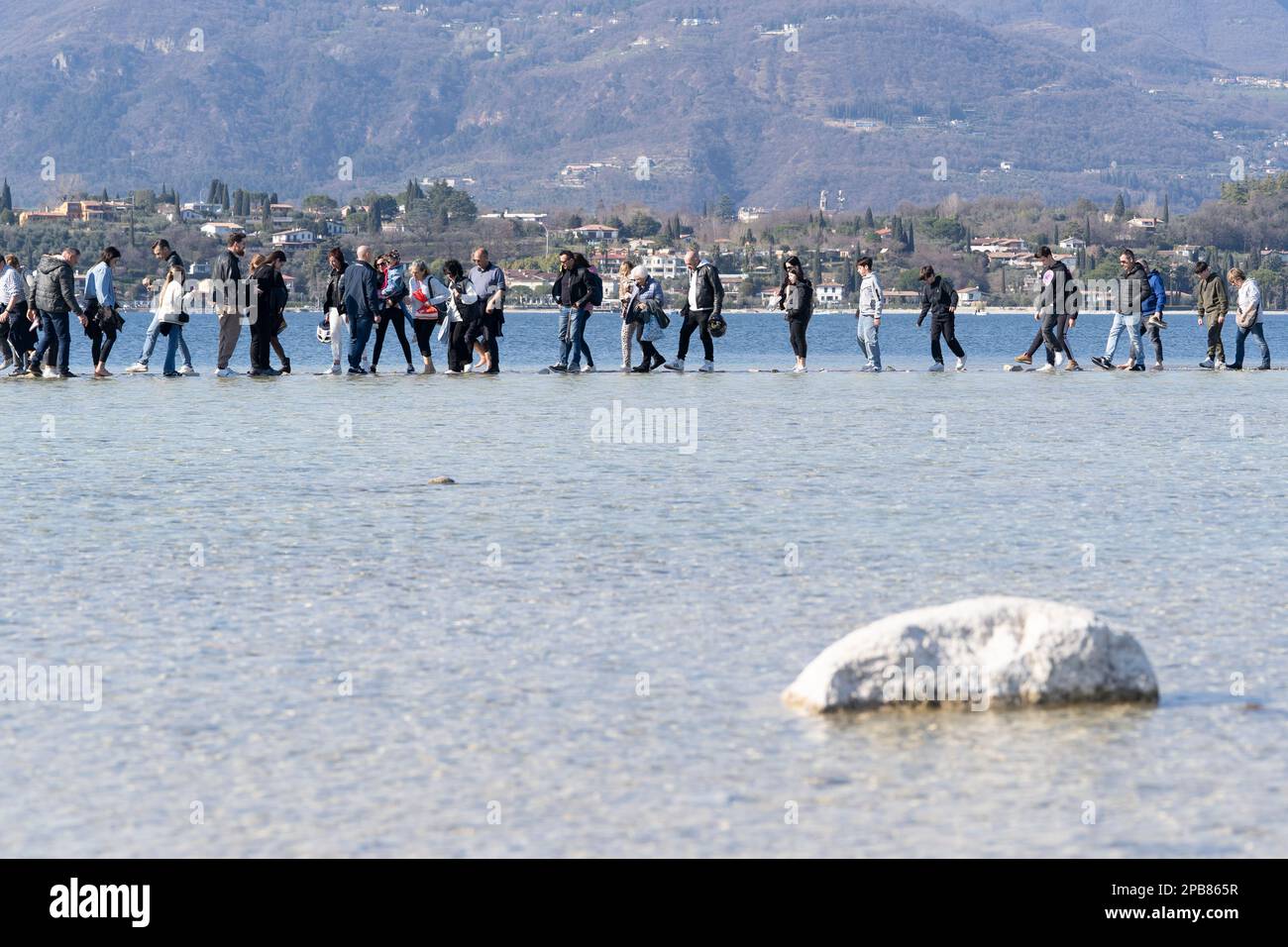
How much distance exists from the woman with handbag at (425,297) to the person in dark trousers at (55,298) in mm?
4812

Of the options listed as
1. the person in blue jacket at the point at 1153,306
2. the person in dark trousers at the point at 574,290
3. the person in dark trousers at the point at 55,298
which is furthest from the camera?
the person in blue jacket at the point at 1153,306

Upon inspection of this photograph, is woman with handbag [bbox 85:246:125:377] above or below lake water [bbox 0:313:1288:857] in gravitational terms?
above

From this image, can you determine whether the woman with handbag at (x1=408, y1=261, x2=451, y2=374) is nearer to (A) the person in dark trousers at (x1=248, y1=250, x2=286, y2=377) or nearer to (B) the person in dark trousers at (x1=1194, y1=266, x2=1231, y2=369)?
(A) the person in dark trousers at (x1=248, y1=250, x2=286, y2=377)

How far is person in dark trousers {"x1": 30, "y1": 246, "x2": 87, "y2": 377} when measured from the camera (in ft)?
91.5

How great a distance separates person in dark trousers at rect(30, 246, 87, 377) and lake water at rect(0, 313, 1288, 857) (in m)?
7.83

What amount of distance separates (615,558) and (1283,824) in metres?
6.08

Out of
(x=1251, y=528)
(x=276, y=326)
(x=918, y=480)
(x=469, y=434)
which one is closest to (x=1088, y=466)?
(x=918, y=480)

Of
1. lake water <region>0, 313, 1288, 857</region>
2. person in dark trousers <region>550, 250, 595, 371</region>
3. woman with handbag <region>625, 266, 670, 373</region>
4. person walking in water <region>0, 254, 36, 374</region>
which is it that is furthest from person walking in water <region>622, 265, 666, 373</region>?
→ lake water <region>0, 313, 1288, 857</region>

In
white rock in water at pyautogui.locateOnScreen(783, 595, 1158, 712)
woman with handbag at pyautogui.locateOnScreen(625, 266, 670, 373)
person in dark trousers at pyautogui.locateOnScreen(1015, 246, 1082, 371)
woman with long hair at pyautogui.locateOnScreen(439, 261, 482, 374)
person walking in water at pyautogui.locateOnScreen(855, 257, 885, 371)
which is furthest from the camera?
person walking in water at pyautogui.locateOnScreen(855, 257, 885, 371)

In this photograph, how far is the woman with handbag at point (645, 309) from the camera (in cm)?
3183

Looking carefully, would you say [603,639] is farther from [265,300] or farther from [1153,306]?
[1153,306]

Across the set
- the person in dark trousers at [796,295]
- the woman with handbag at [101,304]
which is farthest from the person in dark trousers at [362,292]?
the person in dark trousers at [796,295]

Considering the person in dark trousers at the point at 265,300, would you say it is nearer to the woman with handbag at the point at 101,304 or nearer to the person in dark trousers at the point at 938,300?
the woman with handbag at the point at 101,304
